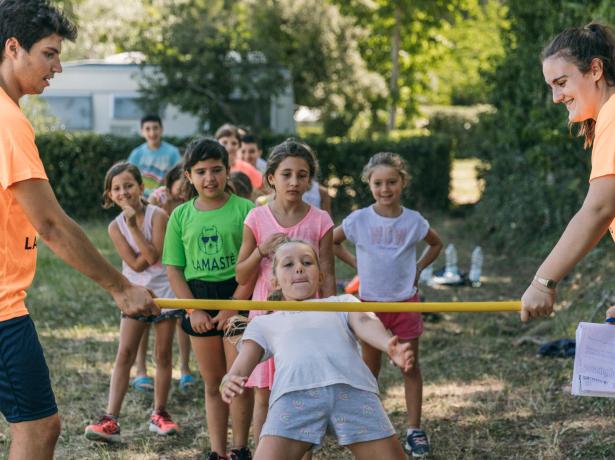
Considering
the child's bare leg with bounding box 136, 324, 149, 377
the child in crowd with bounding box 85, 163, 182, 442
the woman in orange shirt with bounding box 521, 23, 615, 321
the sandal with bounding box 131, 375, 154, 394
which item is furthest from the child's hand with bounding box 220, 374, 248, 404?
the child's bare leg with bounding box 136, 324, 149, 377

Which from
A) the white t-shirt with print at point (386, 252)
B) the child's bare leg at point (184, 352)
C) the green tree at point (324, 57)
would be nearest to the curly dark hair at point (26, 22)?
the white t-shirt with print at point (386, 252)

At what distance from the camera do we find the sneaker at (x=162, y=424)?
5.75 metres

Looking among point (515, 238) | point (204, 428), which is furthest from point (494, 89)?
point (204, 428)

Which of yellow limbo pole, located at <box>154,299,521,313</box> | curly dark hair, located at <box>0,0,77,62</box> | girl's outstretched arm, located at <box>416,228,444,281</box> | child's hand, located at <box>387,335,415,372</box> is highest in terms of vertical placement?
curly dark hair, located at <box>0,0,77,62</box>

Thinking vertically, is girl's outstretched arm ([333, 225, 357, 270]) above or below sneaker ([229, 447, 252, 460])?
above

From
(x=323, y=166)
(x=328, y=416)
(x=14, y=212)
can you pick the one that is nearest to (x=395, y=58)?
(x=323, y=166)

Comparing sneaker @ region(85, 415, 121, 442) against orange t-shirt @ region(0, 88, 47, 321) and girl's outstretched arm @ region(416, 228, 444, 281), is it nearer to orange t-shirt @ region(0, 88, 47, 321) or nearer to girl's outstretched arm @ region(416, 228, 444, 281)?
girl's outstretched arm @ region(416, 228, 444, 281)

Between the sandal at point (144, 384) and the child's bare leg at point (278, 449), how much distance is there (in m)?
3.10

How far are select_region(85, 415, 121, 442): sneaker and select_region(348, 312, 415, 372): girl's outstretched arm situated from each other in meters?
2.14

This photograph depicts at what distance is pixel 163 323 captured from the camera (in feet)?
19.2

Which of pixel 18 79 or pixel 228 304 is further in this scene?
pixel 228 304

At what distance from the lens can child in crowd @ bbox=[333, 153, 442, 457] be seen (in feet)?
18.0

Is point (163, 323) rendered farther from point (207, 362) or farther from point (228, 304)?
point (228, 304)

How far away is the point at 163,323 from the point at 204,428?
0.69 metres
